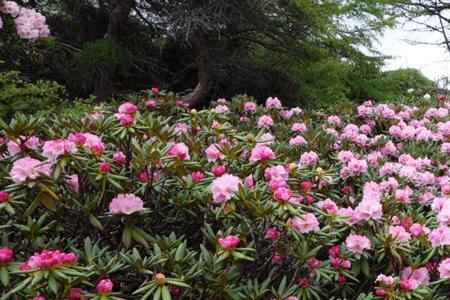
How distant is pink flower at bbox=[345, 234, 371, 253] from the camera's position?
1944 mm

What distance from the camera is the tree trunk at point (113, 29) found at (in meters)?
6.93

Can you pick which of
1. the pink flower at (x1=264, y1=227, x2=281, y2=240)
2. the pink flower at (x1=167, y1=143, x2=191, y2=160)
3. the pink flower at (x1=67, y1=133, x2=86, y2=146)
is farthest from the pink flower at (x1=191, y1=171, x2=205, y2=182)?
the pink flower at (x1=67, y1=133, x2=86, y2=146)

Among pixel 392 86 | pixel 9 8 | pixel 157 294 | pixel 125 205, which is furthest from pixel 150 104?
pixel 392 86

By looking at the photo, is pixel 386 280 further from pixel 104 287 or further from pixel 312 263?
pixel 104 287

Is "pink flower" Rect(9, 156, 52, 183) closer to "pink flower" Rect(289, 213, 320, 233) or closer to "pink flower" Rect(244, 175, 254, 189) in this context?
"pink flower" Rect(244, 175, 254, 189)

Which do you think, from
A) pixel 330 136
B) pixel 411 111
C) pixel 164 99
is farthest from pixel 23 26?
pixel 411 111

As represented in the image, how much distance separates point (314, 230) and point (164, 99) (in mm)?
3018

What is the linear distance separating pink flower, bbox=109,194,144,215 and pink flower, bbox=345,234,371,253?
2.63 ft

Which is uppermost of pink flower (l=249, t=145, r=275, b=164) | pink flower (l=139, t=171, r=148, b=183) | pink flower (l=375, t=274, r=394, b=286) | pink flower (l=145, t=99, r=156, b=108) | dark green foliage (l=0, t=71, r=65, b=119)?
pink flower (l=249, t=145, r=275, b=164)

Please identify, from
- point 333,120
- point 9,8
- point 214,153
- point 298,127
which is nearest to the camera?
point 214,153

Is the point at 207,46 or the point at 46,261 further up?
the point at 207,46

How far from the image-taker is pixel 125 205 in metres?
1.80

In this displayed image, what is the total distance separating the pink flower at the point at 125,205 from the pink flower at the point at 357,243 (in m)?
0.80

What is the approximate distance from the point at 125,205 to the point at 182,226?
385 mm
